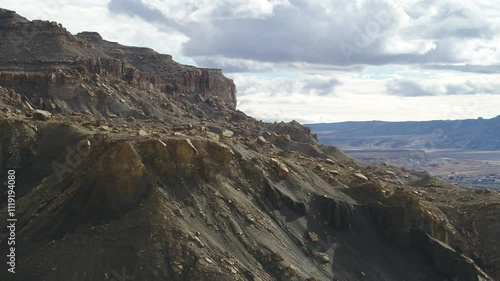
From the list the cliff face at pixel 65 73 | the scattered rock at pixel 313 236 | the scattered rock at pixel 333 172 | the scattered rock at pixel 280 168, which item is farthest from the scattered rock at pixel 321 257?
the cliff face at pixel 65 73

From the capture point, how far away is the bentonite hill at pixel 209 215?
3091 centimetres

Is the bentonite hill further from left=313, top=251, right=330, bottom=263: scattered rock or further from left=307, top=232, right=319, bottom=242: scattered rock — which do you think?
left=307, top=232, right=319, bottom=242: scattered rock

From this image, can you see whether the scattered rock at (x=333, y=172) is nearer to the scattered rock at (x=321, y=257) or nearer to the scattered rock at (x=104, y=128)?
the scattered rock at (x=321, y=257)

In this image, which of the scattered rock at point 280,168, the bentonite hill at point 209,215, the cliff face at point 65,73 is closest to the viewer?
the bentonite hill at point 209,215

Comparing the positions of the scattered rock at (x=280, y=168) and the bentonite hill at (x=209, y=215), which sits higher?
the scattered rock at (x=280, y=168)

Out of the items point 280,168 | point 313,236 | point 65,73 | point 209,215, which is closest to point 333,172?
point 280,168

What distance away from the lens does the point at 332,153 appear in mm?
95812

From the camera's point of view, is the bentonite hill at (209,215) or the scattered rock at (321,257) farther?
the scattered rock at (321,257)

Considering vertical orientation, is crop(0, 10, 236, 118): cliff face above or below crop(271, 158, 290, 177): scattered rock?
above

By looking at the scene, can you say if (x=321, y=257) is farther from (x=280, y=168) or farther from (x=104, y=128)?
(x=104, y=128)

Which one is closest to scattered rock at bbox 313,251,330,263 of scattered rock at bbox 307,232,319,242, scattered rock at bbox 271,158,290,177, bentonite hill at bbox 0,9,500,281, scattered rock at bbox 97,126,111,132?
bentonite hill at bbox 0,9,500,281

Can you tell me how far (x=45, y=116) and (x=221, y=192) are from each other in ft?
60.2

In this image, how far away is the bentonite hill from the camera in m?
30.9

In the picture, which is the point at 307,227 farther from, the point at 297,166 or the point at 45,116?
the point at 45,116
